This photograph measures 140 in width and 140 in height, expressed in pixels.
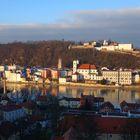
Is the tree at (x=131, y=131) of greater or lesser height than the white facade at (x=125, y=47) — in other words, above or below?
below

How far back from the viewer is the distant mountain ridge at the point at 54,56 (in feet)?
60.0

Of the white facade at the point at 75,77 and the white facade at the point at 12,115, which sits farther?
the white facade at the point at 75,77

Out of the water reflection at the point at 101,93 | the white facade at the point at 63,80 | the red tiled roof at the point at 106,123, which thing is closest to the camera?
the red tiled roof at the point at 106,123

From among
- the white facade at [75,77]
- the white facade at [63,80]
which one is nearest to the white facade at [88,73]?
the white facade at [75,77]

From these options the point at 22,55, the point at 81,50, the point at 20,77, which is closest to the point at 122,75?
the point at 20,77

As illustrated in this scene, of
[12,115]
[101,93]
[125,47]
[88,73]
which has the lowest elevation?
[101,93]

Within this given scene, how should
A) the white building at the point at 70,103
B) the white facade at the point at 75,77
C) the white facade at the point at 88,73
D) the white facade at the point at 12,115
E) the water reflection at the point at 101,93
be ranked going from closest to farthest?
the white facade at the point at 12,115, the white building at the point at 70,103, the water reflection at the point at 101,93, the white facade at the point at 75,77, the white facade at the point at 88,73

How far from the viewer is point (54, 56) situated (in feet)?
66.1

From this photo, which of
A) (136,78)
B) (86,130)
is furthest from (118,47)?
(86,130)

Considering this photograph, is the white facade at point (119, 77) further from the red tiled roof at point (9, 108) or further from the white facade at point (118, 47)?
the red tiled roof at point (9, 108)

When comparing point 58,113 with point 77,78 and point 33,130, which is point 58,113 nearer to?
point 33,130

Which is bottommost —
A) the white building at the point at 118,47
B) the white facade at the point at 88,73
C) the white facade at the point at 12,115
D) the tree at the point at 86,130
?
→ the white facade at the point at 88,73

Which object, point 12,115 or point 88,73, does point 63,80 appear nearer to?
point 88,73

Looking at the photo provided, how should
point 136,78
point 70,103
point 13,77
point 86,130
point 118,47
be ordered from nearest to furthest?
point 86,130, point 70,103, point 136,78, point 13,77, point 118,47
